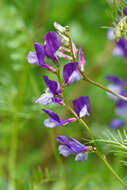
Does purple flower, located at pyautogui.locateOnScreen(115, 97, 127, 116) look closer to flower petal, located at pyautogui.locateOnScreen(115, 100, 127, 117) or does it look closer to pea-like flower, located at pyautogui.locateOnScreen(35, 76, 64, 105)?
flower petal, located at pyautogui.locateOnScreen(115, 100, 127, 117)

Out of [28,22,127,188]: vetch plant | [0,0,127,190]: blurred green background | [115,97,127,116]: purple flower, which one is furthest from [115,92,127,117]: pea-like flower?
[28,22,127,188]: vetch plant

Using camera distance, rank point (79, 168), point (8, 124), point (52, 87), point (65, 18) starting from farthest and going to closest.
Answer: point (65, 18) → point (79, 168) → point (8, 124) → point (52, 87)

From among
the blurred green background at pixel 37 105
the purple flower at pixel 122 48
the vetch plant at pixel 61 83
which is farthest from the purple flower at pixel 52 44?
the purple flower at pixel 122 48

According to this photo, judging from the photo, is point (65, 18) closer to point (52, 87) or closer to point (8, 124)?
point (8, 124)

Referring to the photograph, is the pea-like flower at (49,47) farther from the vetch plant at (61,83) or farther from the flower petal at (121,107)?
the flower petal at (121,107)

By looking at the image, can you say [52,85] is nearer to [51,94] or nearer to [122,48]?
[51,94]

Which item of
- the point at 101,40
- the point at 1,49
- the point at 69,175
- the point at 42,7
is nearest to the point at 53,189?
the point at 69,175
